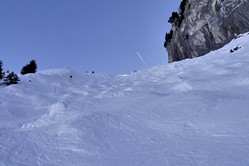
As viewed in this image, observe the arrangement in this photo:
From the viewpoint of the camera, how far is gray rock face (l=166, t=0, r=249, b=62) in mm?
32312

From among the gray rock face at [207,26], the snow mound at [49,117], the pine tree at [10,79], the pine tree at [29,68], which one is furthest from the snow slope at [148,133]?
the gray rock face at [207,26]

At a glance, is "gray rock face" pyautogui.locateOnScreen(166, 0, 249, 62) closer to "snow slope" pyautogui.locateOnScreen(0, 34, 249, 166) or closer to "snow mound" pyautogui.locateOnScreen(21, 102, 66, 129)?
"snow slope" pyautogui.locateOnScreen(0, 34, 249, 166)

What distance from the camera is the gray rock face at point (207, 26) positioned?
32312mm

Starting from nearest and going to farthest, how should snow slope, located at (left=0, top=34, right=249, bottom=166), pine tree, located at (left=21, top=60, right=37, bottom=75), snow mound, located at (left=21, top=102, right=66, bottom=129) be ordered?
1. snow slope, located at (left=0, top=34, right=249, bottom=166)
2. snow mound, located at (left=21, top=102, right=66, bottom=129)
3. pine tree, located at (left=21, top=60, right=37, bottom=75)

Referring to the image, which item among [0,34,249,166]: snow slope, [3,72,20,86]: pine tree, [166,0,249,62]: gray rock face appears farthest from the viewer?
[166,0,249,62]: gray rock face

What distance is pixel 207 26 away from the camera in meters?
37.9

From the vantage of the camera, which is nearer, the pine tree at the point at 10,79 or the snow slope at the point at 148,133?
the snow slope at the point at 148,133

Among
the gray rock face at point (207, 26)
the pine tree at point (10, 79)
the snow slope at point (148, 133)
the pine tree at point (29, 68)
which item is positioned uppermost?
the gray rock face at point (207, 26)

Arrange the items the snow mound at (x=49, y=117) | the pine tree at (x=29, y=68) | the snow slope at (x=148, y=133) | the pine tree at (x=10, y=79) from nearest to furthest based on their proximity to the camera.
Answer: the snow slope at (x=148, y=133) < the snow mound at (x=49, y=117) < the pine tree at (x=10, y=79) < the pine tree at (x=29, y=68)

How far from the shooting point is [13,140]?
7633 millimetres

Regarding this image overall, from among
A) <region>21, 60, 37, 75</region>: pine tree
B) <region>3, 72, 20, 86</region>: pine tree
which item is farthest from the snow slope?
<region>21, 60, 37, 75</region>: pine tree

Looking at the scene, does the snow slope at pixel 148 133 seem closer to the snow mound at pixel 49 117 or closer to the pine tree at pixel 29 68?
the snow mound at pixel 49 117

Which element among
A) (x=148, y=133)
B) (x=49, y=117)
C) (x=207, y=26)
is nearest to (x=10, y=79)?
(x=49, y=117)

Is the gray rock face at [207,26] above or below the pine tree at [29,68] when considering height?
above
